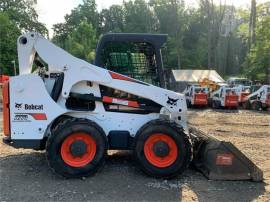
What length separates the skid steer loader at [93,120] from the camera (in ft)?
22.3

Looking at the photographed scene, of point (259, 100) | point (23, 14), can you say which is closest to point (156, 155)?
point (259, 100)

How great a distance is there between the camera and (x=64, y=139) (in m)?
6.73

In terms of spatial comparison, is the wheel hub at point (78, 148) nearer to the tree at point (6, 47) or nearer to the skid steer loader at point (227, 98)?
the skid steer loader at point (227, 98)

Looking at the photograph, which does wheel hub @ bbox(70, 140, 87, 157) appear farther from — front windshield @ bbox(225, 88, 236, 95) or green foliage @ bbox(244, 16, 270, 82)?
green foliage @ bbox(244, 16, 270, 82)

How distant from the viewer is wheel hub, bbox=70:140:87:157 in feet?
22.3

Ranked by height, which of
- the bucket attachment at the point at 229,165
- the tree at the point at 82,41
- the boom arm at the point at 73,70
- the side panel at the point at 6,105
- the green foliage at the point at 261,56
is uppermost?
the tree at the point at 82,41

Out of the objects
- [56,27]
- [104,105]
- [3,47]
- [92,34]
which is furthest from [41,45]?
[56,27]

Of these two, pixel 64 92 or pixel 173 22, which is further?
pixel 173 22

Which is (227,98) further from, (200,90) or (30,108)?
(30,108)

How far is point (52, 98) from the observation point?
702 cm

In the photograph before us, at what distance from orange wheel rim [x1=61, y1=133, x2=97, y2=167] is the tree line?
36.2 metres

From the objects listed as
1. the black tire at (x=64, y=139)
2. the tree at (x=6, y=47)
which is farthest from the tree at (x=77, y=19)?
the black tire at (x=64, y=139)

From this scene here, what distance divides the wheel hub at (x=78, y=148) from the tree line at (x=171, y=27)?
119 feet

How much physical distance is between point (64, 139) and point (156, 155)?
1486 millimetres
